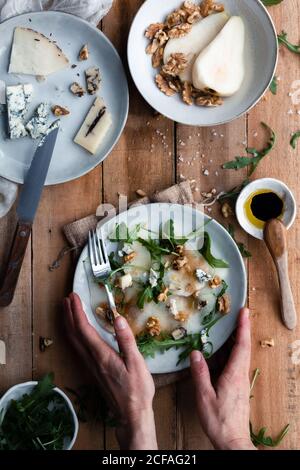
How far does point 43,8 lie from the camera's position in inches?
56.9

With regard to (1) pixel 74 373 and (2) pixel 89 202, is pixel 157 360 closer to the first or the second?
(1) pixel 74 373

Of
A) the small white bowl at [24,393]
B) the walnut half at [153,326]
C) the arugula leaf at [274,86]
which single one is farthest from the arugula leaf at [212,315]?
the arugula leaf at [274,86]

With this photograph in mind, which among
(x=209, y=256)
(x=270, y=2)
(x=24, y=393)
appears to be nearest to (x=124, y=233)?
(x=209, y=256)

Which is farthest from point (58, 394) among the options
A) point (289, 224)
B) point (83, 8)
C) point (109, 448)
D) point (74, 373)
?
point (83, 8)

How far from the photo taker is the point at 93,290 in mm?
1435

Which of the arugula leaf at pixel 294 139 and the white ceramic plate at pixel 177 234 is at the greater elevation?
the arugula leaf at pixel 294 139

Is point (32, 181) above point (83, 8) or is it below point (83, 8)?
below

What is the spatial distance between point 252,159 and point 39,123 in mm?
497

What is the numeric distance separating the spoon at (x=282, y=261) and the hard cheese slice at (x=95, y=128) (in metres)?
0.43

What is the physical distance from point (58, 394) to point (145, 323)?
25 centimetres

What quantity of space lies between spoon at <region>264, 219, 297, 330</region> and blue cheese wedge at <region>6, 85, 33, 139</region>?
1.96ft

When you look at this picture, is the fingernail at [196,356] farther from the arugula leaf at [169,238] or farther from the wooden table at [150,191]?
the arugula leaf at [169,238]

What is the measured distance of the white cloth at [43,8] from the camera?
1.40 metres
